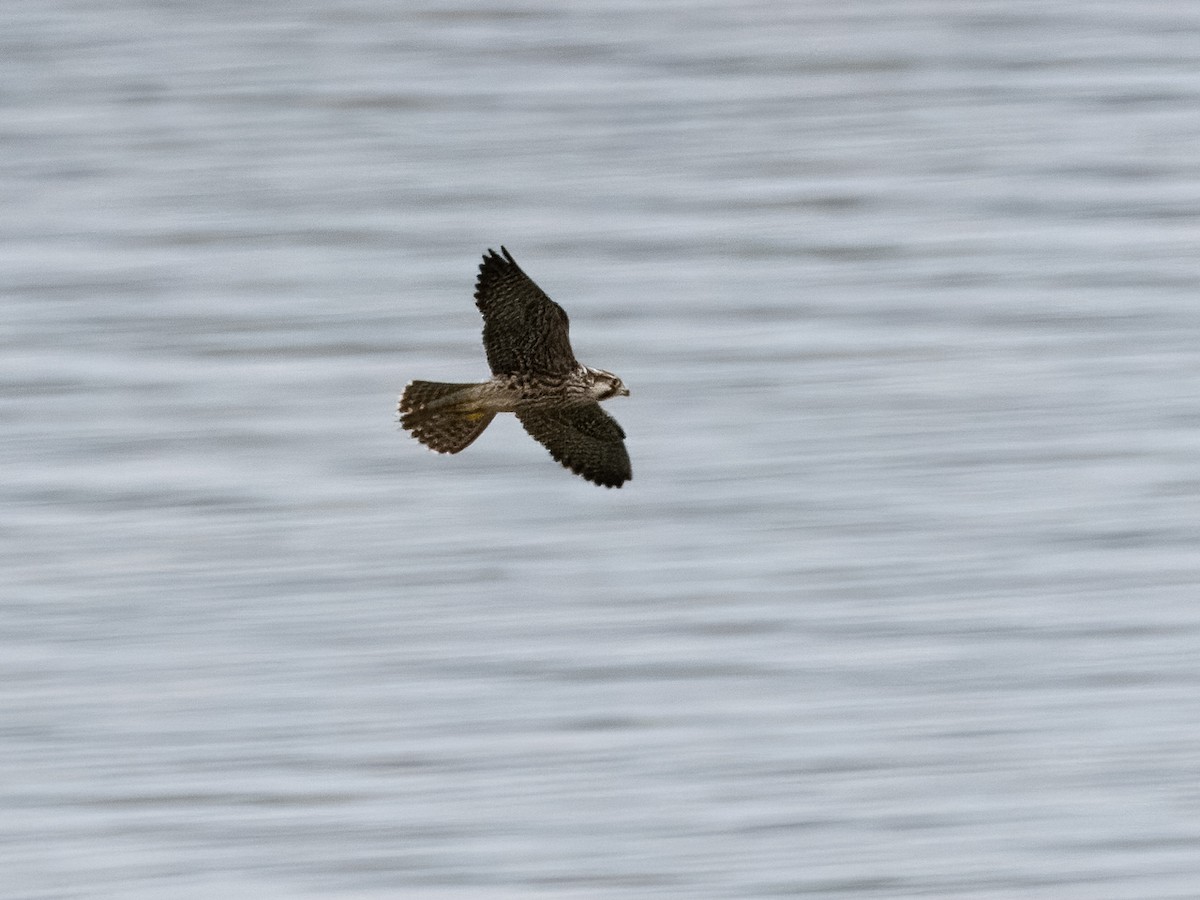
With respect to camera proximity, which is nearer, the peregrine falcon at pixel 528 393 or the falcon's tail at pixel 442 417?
the peregrine falcon at pixel 528 393

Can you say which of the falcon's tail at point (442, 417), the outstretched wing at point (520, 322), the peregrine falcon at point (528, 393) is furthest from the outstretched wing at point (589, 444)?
the outstretched wing at point (520, 322)

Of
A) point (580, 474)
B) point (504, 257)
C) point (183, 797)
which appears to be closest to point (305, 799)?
point (183, 797)

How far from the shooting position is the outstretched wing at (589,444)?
23.7ft

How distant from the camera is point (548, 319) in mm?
6836

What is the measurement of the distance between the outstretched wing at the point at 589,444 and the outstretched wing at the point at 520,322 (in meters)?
0.36

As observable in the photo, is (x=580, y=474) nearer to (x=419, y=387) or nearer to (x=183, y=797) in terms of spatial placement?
(x=419, y=387)

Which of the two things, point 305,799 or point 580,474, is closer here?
point 580,474

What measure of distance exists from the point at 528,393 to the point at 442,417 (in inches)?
16.0

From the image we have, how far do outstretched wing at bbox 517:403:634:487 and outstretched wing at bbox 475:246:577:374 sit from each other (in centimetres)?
36

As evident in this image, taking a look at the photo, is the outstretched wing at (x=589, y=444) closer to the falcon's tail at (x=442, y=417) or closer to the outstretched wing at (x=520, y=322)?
the falcon's tail at (x=442, y=417)

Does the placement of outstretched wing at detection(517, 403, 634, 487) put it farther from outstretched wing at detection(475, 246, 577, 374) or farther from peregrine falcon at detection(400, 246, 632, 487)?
outstretched wing at detection(475, 246, 577, 374)

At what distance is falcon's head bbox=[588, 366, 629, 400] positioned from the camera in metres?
6.92

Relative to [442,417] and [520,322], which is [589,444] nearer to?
[442,417]

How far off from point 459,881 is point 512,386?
8.69 feet
